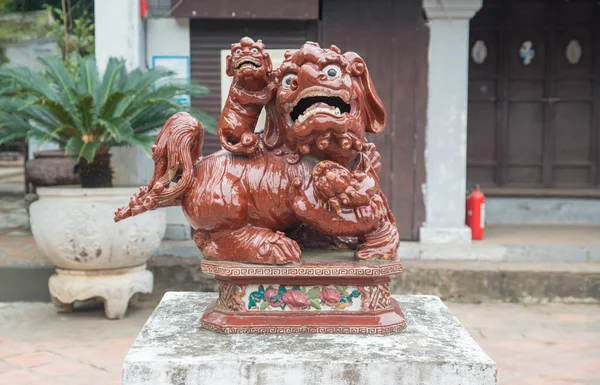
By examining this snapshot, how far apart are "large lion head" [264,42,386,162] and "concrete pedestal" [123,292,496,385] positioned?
0.56 m

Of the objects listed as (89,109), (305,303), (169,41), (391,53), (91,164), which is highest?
(169,41)

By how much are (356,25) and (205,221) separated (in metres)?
4.09

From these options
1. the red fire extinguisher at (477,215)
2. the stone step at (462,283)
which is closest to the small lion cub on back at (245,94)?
the stone step at (462,283)

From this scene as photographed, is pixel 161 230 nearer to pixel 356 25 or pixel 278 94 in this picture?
pixel 356 25

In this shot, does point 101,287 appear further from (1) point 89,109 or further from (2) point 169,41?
(2) point 169,41

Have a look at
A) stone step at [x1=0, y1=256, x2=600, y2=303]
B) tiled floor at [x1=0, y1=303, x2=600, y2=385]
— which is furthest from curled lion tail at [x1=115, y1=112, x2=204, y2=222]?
stone step at [x1=0, y1=256, x2=600, y2=303]

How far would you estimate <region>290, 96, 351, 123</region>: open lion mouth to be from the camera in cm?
192

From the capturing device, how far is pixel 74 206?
457 cm

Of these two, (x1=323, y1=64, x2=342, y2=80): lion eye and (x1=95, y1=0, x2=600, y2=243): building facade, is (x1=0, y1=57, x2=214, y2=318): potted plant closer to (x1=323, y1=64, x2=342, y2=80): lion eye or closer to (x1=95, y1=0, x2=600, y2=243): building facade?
(x1=95, y1=0, x2=600, y2=243): building facade

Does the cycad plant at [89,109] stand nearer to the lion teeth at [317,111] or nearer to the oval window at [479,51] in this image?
the lion teeth at [317,111]

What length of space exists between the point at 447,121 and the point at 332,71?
13.2 ft

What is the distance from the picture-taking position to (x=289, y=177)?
206 cm

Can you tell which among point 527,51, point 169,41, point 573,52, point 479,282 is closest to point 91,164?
point 169,41

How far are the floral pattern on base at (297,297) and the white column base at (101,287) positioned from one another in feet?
9.55
